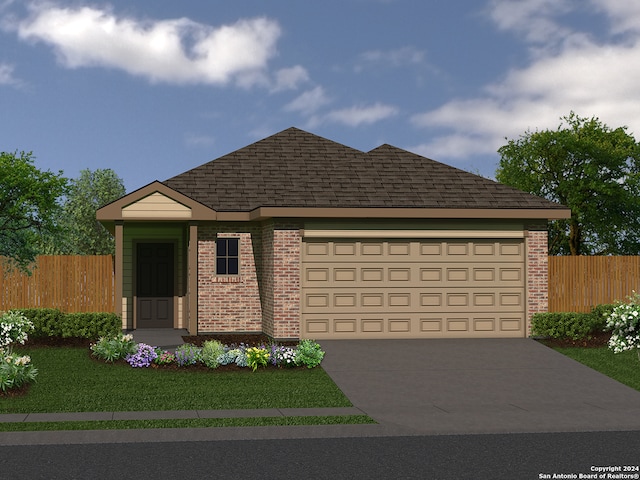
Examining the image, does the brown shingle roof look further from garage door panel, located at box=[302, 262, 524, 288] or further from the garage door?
garage door panel, located at box=[302, 262, 524, 288]

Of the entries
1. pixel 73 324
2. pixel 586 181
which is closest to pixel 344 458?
pixel 73 324

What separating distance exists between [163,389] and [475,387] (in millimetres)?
5373

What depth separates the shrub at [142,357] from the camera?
52.2 feet

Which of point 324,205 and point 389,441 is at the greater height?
point 324,205

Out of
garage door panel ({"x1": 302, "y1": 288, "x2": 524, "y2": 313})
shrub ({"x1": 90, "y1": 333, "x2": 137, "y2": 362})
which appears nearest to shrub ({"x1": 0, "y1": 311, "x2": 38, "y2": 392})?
shrub ({"x1": 90, "y1": 333, "x2": 137, "y2": 362})

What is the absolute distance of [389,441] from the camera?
10.2 meters

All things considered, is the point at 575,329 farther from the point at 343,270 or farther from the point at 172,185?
the point at 172,185

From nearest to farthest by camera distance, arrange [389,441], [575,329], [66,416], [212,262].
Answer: [389,441], [66,416], [575,329], [212,262]

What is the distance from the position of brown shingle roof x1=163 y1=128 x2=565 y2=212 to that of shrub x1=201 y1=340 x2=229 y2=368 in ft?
16.0

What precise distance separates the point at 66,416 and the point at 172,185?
12.4 metres

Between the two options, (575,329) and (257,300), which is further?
(257,300)

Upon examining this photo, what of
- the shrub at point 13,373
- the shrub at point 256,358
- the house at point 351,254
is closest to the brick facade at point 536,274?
the house at point 351,254

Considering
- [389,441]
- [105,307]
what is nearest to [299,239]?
[105,307]

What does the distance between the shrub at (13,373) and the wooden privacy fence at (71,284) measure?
8611 mm
